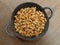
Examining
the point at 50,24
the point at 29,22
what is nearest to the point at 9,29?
the point at 29,22

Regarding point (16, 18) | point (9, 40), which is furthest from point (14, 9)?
point (9, 40)

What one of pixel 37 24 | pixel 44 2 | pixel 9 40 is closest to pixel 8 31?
pixel 9 40

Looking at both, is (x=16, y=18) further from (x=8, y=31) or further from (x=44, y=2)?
(x=44, y=2)

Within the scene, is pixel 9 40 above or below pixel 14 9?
below

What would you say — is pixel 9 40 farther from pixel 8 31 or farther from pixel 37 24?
pixel 37 24

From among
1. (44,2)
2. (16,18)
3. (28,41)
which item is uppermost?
(44,2)
